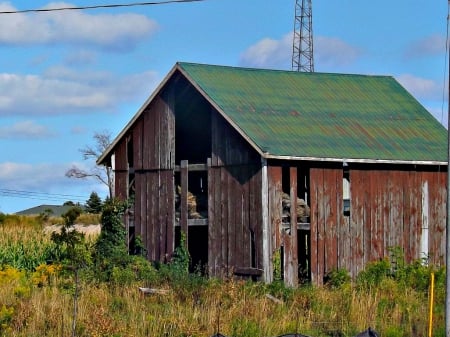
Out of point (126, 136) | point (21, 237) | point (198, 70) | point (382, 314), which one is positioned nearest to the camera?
point (382, 314)

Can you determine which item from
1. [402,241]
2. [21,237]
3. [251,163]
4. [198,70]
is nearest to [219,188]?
[251,163]

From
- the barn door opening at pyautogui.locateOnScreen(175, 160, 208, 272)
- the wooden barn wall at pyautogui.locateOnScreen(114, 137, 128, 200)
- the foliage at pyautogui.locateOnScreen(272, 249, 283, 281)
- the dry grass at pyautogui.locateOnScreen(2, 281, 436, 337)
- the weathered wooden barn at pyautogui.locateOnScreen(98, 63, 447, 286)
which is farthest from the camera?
the wooden barn wall at pyautogui.locateOnScreen(114, 137, 128, 200)

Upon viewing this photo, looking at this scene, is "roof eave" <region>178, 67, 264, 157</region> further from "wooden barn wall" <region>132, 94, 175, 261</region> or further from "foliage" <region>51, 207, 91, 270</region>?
"foliage" <region>51, 207, 91, 270</region>

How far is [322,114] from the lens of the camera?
27.3m

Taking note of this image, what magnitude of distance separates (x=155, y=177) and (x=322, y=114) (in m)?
4.61

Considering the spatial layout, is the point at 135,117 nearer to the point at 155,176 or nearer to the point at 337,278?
the point at 155,176

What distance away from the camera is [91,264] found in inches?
1040

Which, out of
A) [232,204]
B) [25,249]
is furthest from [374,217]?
[25,249]

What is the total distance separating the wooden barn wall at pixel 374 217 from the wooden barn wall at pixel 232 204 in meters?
1.50

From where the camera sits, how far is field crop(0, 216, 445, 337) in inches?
688

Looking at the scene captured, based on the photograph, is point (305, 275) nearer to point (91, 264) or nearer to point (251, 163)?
point (251, 163)

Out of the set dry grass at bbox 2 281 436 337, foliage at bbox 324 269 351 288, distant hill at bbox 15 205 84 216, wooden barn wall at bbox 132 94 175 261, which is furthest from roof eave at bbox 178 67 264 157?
distant hill at bbox 15 205 84 216

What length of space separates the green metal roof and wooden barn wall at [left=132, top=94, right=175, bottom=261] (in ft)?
5.87

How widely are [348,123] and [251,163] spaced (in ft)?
12.3
